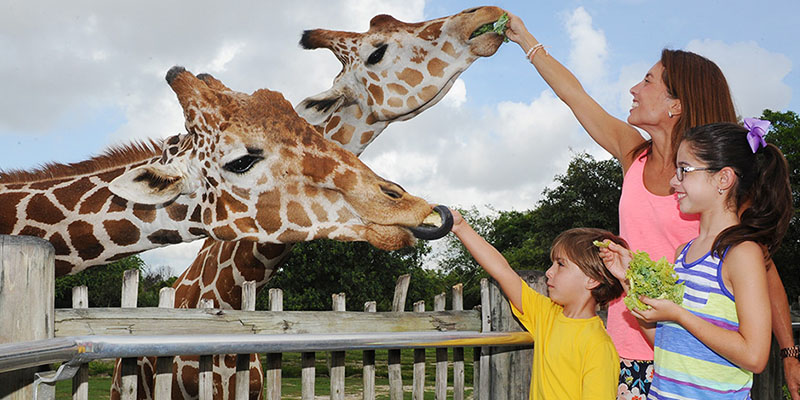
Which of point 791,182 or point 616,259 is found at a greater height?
point 791,182

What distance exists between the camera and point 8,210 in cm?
286

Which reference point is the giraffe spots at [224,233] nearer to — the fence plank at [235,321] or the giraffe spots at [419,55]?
the fence plank at [235,321]

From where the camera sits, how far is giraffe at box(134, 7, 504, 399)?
3396 millimetres

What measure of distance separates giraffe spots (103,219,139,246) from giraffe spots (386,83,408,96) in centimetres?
181

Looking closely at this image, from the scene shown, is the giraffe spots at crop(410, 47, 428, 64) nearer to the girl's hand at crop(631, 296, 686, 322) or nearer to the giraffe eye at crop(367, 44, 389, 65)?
the giraffe eye at crop(367, 44, 389, 65)

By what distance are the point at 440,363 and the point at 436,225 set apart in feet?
2.04

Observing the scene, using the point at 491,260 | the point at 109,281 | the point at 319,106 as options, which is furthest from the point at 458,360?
the point at 109,281

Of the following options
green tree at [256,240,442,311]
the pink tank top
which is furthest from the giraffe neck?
green tree at [256,240,442,311]

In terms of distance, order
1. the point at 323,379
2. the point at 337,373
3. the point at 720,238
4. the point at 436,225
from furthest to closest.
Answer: the point at 323,379 < the point at 436,225 < the point at 337,373 < the point at 720,238

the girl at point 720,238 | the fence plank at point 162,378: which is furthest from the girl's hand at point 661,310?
the fence plank at point 162,378

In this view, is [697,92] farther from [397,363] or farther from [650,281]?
[397,363]


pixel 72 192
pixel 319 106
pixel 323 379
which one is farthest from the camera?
pixel 323 379

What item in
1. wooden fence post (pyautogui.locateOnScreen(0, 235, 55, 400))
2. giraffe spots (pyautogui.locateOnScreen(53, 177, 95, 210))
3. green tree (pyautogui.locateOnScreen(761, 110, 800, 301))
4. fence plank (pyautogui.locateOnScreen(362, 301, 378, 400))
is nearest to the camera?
wooden fence post (pyautogui.locateOnScreen(0, 235, 55, 400))

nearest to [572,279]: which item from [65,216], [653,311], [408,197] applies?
[653,311]
